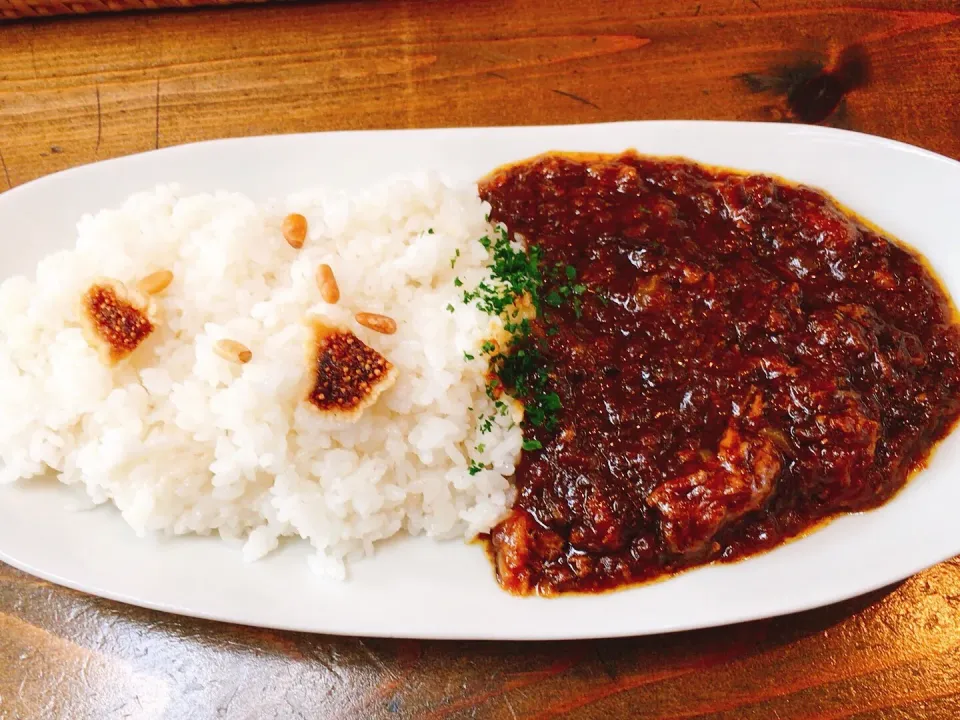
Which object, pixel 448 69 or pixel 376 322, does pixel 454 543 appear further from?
pixel 448 69

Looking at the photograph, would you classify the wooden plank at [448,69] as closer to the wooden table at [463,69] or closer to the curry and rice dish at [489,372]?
the wooden table at [463,69]

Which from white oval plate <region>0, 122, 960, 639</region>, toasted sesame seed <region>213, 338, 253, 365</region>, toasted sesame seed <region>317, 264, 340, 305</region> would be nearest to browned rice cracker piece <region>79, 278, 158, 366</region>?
toasted sesame seed <region>213, 338, 253, 365</region>

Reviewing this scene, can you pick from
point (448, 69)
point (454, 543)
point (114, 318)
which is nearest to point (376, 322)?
point (454, 543)

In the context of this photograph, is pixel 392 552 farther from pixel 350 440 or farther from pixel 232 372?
pixel 232 372

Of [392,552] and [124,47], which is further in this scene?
[124,47]

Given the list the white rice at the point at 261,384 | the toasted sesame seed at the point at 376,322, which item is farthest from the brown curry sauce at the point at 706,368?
the toasted sesame seed at the point at 376,322

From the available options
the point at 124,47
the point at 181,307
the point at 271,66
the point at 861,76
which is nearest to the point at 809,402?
the point at 861,76
